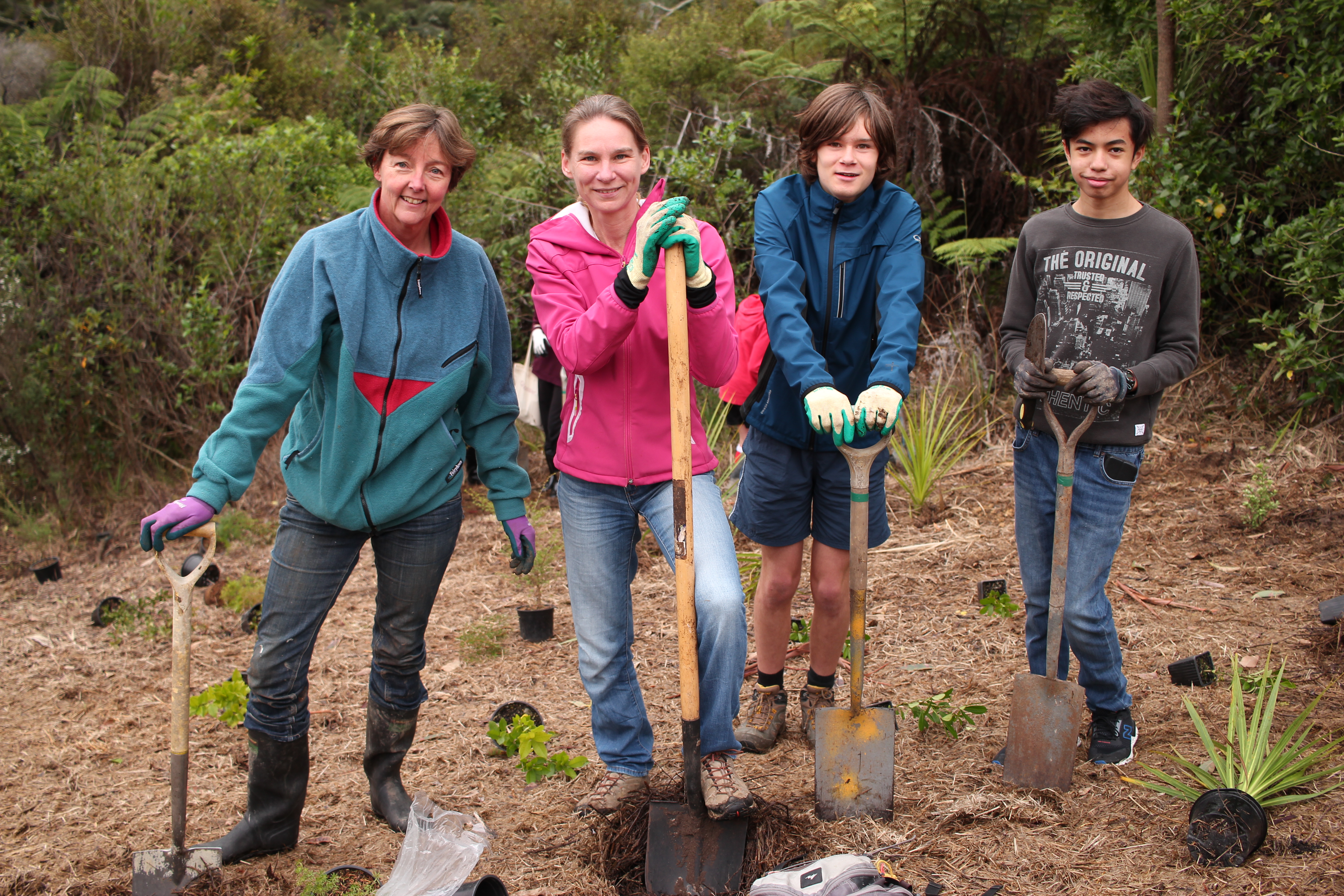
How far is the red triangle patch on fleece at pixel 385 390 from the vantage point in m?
2.71

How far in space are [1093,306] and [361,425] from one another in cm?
216

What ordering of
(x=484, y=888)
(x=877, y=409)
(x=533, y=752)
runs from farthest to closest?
(x=533, y=752) → (x=877, y=409) → (x=484, y=888)

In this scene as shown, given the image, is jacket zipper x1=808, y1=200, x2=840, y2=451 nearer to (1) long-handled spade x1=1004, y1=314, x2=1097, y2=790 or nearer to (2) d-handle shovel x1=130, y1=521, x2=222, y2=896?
(1) long-handled spade x1=1004, y1=314, x2=1097, y2=790

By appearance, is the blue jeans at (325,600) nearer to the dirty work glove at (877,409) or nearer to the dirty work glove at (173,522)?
the dirty work glove at (173,522)

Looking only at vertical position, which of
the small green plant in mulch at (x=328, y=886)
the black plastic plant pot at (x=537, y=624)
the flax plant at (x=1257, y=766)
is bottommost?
the small green plant in mulch at (x=328, y=886)

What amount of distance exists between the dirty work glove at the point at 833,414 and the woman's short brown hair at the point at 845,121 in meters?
0.78

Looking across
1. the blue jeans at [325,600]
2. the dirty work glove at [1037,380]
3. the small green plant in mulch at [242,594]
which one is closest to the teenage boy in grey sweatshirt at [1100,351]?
the dirty work glove at [1037,380]

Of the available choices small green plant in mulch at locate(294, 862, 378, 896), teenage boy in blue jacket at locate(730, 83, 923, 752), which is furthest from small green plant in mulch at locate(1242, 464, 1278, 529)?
small green plant in mulch at locate(294, 862, 378, 896)

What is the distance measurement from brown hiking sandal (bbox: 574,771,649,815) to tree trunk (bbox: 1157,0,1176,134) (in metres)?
5.25

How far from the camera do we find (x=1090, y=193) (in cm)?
296

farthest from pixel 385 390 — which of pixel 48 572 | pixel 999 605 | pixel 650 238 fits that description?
pixel 48 572

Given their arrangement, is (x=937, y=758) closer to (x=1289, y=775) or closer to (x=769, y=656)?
(x=769, y=656)

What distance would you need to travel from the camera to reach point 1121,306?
116 inches

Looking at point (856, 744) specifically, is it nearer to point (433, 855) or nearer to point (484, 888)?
point (484, 888)
